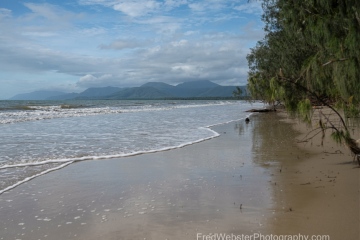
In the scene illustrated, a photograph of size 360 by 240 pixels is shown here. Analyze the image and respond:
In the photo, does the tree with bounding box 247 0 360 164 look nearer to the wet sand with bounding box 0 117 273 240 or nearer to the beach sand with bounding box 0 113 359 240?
the beach sand with bounding box 0 113 359 240

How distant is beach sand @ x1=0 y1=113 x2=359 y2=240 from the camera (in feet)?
14.9

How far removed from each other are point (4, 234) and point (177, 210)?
7.96ft

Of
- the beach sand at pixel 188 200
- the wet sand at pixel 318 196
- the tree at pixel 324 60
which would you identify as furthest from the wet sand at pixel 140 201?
the tree at pixel 324 60

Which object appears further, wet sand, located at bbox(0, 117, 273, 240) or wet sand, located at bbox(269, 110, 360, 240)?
wet sand, located at bbox(0, 117, 273, 240)

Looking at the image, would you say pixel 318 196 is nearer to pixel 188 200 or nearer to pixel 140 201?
pixel 188 200

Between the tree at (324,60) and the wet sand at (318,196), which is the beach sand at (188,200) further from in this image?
the tree at (324,60)

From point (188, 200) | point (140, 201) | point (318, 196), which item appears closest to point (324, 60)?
point (318, 196)

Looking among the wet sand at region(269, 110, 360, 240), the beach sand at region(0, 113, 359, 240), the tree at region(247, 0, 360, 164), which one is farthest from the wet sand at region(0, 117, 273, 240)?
the tree at region(247, 0, 360, 164)

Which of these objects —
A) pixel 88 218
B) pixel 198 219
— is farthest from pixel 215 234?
pixel 88 218

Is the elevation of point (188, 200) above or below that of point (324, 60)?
below

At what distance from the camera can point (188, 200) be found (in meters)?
5.79

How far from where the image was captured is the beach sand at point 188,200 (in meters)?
4.53

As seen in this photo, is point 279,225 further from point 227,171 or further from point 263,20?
point 263,20

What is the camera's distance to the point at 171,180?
7266 millimetres
